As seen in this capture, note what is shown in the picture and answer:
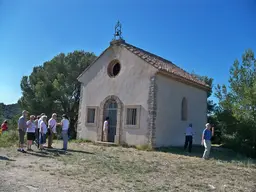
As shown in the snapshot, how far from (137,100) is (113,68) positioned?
337 cm

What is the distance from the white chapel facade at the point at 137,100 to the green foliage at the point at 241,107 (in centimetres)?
172

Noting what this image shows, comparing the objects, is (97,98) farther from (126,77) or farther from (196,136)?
(196,136)

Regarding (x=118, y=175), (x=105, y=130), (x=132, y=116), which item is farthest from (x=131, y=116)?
(x=118, y=175)

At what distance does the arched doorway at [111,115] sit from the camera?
15.8 m

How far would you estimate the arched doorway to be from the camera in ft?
51.7

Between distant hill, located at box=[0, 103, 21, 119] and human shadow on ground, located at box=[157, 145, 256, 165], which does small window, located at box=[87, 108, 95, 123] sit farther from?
distant hill, located at box=[0, 103, 21, 119]

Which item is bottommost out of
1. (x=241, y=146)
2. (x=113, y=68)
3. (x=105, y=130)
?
(x=241, y=146)

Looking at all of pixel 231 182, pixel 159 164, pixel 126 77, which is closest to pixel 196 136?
pixel 126 77

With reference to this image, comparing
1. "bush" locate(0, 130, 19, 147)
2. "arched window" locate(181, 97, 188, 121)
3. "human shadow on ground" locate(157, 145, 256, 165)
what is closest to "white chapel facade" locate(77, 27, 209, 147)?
"arched window" locate(181, 97, 188, 121)

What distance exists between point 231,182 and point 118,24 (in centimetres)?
1357

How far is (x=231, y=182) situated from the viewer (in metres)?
6.98

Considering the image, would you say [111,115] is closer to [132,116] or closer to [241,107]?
[132,116]

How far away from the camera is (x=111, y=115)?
1594 cm

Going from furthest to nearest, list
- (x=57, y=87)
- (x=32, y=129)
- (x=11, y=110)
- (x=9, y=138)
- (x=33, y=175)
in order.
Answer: (x=11, y=110), (x=57, y=87), (x=9, y=138), (x=32, y=129), (x=33, y=175)
